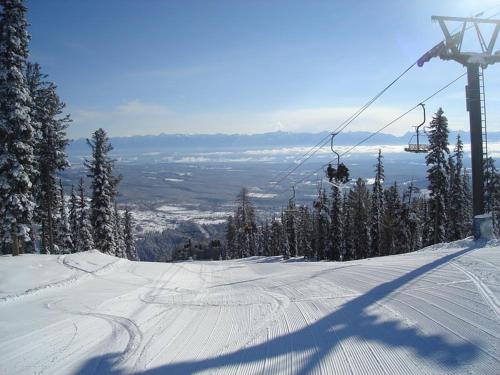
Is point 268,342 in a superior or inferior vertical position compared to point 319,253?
superior

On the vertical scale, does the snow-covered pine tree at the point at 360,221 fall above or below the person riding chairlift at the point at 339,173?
below

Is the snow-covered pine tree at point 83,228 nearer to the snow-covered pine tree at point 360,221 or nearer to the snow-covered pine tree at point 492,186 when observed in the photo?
the snow-covered pine tree at point 360,221

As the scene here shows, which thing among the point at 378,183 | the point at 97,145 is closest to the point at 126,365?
the point at 97,145

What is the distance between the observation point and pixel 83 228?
39.4 m

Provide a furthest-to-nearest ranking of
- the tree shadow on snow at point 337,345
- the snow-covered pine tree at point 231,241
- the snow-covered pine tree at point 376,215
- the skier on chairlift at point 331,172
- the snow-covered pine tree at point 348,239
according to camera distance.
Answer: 1. the snow-covered pine tree at point 231,241
2. the snow-covered pine tree at point 348,239
3. the snow-covered pine tree at point 376,215
4. the skier on chairlift at point 331,172
5. the tree shadow on snow at point 337,345

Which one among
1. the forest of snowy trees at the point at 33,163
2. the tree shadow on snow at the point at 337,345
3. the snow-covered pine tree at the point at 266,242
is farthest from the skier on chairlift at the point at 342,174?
the snow-covered pine tree at the point at 266,242

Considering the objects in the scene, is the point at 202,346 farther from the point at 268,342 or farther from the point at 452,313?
the point at 452,313

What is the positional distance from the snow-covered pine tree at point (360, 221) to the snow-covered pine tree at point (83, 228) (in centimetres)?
3076

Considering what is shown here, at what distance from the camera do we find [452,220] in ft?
137

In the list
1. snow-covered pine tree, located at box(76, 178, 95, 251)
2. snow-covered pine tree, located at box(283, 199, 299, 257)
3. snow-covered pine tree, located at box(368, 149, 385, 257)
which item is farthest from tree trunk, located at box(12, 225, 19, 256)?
snow-covered pine tree, located at box(283, 199, 299, 257)

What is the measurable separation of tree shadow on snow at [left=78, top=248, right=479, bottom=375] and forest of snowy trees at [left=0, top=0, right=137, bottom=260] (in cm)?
1977

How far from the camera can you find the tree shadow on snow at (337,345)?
545 centimetres

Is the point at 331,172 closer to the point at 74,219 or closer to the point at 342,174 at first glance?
the point at 342,174

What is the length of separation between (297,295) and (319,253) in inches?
1633
